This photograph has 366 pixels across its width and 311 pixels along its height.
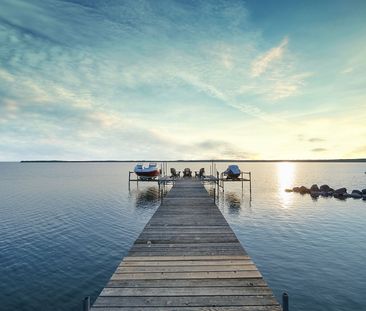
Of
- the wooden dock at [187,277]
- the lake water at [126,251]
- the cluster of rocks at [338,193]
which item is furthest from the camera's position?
the cluster of rocks at [338,193]

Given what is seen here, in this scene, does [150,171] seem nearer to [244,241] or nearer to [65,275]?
[244,241]

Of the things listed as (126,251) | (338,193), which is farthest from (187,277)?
(338,193)

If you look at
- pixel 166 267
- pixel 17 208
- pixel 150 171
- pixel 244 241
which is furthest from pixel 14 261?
pixel 150 171

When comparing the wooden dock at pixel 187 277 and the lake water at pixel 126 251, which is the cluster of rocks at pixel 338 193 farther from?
the wooden dock at pixel 187 277

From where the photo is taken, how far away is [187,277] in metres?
7.08

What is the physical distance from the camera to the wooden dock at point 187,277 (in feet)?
19.0

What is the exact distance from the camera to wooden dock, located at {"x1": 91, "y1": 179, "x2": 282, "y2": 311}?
5793 mm

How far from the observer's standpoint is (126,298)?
19.7 ft

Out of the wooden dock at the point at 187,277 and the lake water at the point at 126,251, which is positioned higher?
the wooden dock at the point at 187,277

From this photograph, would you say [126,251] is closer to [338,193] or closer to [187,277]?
[187,277]

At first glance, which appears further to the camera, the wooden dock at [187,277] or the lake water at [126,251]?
the lake water at [126,251]

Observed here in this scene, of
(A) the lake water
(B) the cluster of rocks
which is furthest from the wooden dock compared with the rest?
(B) the cluster of rocks

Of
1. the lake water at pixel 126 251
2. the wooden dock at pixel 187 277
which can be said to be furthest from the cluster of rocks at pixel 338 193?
the wooden dock at pixel 187 277

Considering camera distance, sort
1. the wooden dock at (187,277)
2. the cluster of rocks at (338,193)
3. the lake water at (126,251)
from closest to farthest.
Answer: the wooden dock at (187,277) < the lake water at (126,251) < the cluster of rocks at (338,193)
